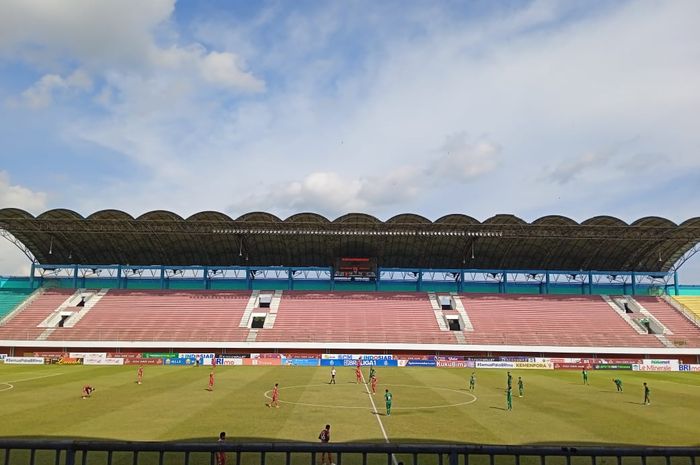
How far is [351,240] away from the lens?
7794cm

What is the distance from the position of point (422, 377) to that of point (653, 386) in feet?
67.8

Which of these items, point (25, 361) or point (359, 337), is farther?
point (359, 337)

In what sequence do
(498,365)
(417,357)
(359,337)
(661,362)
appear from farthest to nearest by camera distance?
1. (359,337)
2. (417,357)
3. (661,362)
4. (498,365)

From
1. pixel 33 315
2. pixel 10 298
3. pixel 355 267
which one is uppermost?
pixel 355 267

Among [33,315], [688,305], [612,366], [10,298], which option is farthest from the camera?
[688,305]

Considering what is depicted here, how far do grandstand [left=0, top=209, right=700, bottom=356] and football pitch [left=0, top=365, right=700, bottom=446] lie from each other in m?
18.4

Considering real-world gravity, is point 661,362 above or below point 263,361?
above

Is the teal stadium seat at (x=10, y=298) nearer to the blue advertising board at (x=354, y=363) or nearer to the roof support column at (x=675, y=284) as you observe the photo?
the blue advertising board at (x=354, y=363)

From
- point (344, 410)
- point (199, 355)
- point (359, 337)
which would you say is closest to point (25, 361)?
point (199, 355)

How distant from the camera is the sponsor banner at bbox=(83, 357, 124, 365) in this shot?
62.4 m

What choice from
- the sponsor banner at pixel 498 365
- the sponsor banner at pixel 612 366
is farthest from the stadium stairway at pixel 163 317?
the sponsor banner at pixel 612 366

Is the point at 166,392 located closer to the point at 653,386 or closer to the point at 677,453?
the point at 677,453

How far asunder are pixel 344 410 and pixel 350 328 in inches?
1579

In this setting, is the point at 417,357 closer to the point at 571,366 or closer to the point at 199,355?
the point at 571,366
